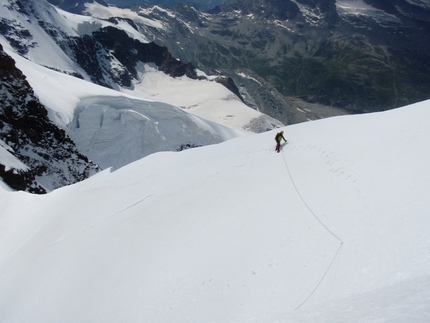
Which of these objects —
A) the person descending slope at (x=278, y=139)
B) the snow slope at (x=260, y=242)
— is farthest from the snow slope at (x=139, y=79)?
the person descending slope at (x=278, y=139)

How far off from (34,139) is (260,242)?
1334 inches

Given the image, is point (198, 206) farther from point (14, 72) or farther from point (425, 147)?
point (14, 72)

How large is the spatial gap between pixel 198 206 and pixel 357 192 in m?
6.58

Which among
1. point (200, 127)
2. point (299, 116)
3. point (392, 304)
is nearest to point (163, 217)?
point (392, 304)

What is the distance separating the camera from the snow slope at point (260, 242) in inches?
313

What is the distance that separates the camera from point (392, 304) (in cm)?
589

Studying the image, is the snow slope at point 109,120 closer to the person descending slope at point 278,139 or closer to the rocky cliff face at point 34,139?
the rocky cliff face at point 34,139

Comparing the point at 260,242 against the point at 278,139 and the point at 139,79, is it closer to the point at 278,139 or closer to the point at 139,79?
the point at 278,139

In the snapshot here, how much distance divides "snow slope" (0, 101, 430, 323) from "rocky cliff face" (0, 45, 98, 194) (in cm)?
1592

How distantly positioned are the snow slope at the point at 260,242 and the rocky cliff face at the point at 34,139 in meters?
15.9

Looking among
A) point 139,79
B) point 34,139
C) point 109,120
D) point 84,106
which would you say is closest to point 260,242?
point 34,139

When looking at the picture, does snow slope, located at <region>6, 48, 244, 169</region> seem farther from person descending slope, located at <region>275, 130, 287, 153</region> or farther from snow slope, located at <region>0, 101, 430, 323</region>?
person descending slope, located at <region>275, 130, 287, 153</region>

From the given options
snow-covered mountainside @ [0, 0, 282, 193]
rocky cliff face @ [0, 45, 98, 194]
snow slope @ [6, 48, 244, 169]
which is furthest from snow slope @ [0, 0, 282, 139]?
rocky cliff face @ [0, 45, 98, 194]

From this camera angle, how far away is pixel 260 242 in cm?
1080
